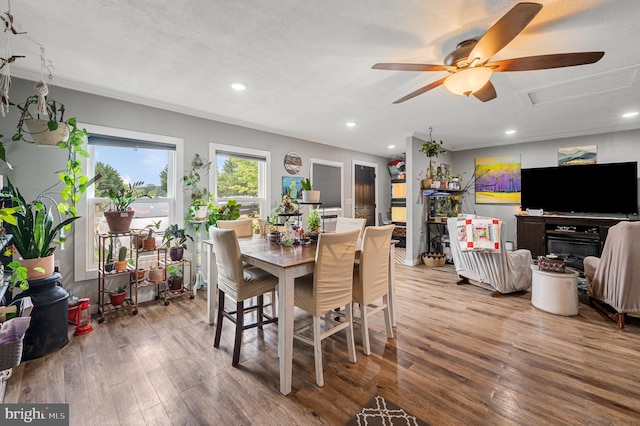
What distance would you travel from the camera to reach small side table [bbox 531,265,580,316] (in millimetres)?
2945

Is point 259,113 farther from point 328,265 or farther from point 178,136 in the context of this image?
point 328,265

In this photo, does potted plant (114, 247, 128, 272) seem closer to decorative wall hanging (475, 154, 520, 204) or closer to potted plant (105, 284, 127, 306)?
potted plant (105, 284, 127, 306)

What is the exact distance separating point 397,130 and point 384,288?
3.17 metres

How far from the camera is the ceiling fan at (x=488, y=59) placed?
1.54 meters

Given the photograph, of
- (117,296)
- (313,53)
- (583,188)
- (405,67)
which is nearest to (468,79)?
(405,67)

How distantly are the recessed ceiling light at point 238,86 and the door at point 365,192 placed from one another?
12.8 ft

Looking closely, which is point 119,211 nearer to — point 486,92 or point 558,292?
point 486,92

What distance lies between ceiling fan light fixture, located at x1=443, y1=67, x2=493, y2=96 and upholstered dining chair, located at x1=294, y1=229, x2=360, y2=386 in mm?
1301

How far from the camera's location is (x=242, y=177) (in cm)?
Answer: 450

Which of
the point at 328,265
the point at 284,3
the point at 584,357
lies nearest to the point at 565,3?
the point at 284,3

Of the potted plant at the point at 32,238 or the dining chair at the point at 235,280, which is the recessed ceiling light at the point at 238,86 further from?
the potted plant at the point at 32,238

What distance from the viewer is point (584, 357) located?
2.21 m

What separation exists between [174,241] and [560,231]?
6293 millimetres

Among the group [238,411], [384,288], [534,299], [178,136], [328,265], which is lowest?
[238,411]
